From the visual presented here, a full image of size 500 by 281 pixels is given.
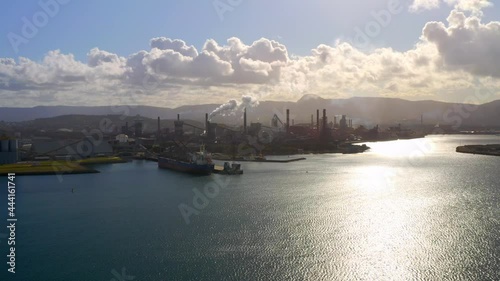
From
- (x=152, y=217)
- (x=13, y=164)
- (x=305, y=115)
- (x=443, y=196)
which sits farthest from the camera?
(x=305, y=115)

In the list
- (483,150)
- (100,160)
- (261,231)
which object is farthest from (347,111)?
(261,231)

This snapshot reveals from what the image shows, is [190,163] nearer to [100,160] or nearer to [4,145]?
[100,160]

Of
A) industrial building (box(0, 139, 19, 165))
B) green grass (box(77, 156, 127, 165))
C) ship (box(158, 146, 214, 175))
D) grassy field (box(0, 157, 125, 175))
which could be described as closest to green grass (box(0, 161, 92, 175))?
grassy field (box(0, 157, 125, 175))

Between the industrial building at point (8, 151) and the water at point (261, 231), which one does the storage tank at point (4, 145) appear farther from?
the water at point (261, 231)

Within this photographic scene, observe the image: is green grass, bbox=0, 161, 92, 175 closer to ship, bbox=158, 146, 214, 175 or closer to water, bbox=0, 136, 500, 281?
water, bbox=0, 136, 500, 281

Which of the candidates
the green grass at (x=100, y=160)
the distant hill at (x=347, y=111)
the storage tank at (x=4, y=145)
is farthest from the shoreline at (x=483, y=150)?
the distant hill at (x=347, y=111)

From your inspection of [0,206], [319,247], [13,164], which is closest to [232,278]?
[319,247]

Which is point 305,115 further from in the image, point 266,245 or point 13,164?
point 266,245
